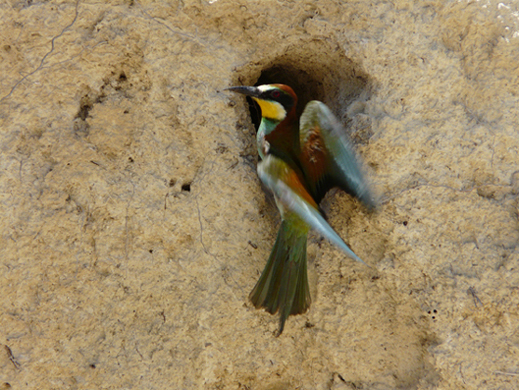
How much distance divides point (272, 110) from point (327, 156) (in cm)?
37

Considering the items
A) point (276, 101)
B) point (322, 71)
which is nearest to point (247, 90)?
point (276, 101)

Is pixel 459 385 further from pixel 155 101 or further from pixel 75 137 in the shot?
pixel 75 137

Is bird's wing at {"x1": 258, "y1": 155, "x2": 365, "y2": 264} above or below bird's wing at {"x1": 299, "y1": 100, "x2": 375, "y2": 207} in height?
below

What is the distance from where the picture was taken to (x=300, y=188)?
61.4 inches

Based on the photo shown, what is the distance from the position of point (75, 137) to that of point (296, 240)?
33.3 inches

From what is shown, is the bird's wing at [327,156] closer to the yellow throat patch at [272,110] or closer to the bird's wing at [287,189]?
the bird's wing at [287,189]

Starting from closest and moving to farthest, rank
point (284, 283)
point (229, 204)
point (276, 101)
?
point (284, 283)
point (229, 204)
point (276, 101)

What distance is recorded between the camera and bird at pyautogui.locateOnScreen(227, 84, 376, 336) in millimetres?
1498

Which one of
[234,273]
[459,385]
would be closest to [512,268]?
[459,385]

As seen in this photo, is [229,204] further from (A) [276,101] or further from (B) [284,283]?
(A) [276,101]

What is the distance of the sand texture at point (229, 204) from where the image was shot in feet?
4.81

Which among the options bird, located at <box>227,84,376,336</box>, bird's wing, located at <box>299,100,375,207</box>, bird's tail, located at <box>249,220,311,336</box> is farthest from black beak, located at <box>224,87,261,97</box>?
bird's tail, located at <box>249,220,311,336</box>

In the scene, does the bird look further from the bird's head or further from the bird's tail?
the bird's head

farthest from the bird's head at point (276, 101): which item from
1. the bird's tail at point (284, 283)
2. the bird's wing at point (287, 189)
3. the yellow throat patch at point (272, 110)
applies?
the bird's tail at point (284, 283)
